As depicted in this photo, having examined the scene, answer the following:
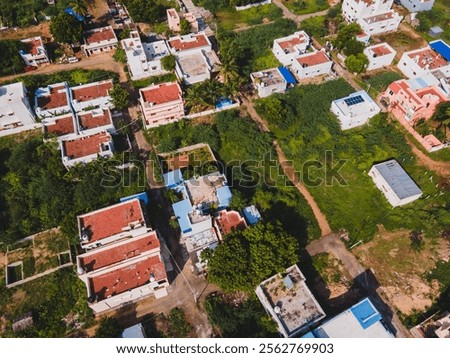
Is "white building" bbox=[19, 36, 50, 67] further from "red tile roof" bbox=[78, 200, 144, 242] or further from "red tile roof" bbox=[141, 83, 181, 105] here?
"red tile roof" bbox=[78, 200, 144, 242]

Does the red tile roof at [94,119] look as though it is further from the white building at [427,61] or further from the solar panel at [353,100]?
the white building at [427,61]

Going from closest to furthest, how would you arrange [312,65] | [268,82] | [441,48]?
[268,82]
[312,65]
[441,48]

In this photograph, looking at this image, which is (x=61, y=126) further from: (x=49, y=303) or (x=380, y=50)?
(x=380, y=50)

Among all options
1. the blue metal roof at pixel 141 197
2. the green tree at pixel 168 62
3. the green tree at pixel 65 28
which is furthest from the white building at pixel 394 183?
the green tree at pixel 65 28

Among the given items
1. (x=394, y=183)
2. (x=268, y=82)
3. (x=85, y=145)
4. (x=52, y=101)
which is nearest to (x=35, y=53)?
(x=52, y=101)

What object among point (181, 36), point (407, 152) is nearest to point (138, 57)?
point (181, 36)

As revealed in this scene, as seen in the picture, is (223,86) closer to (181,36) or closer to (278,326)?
(181,36)
